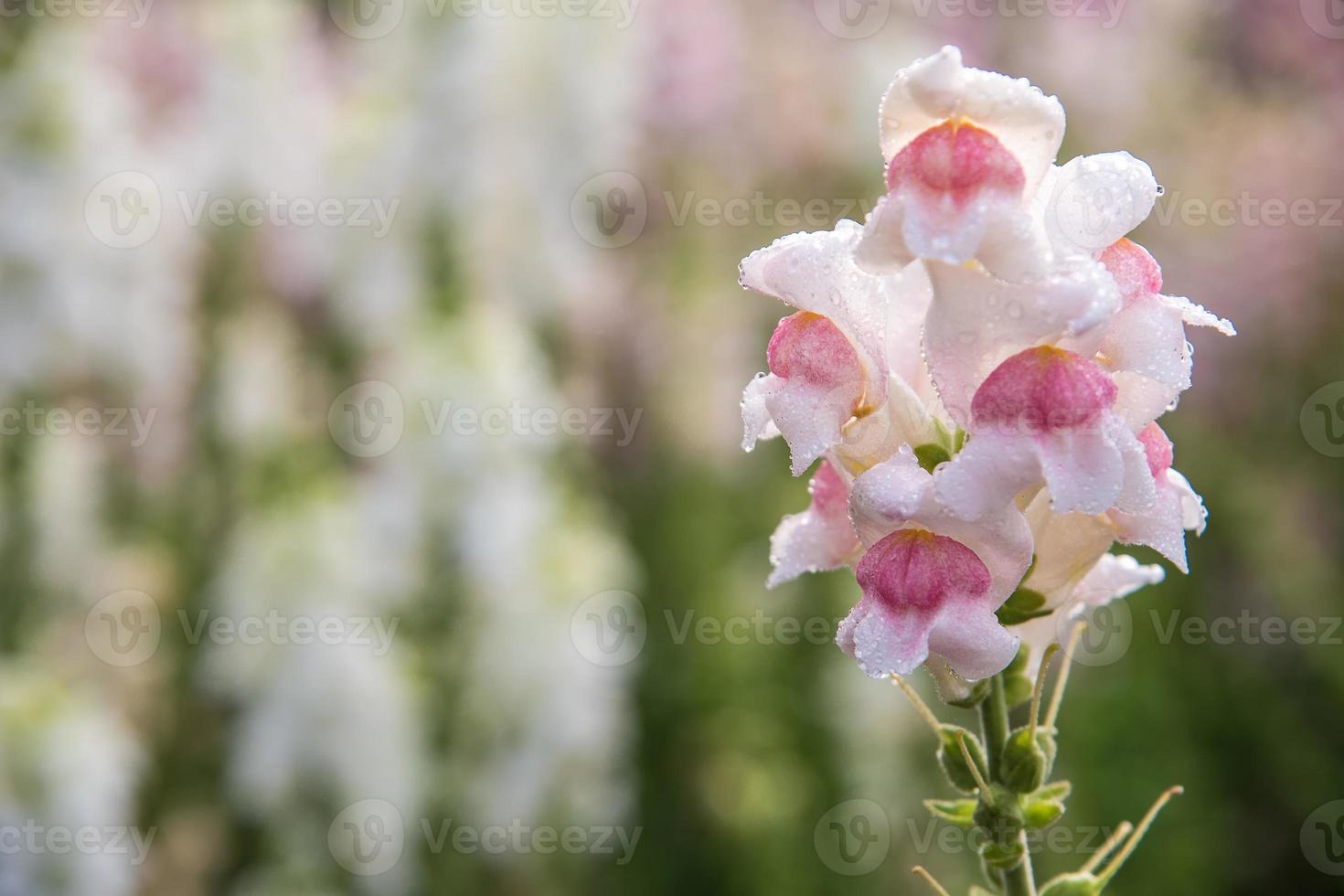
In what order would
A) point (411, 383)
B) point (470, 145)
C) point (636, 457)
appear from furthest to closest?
point (636, 457), point (470, 145), point (411, 383)

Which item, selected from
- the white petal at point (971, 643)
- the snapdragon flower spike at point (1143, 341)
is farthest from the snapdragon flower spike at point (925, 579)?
the snapdragon flower spike at point (1143, 341)

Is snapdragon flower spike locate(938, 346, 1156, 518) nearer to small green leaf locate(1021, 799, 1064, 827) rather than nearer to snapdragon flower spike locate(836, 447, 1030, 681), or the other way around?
snapdragon flower spike locate(836, 447, 1030, 681)

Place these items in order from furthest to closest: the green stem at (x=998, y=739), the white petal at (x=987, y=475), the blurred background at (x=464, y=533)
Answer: the blurred background at (x=464, y=533), the green stem at (x=998, y=739), the white petal at (x=987, y=475)

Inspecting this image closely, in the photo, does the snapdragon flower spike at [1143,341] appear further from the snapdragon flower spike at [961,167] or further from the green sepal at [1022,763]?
the green sepal at [1022,763]

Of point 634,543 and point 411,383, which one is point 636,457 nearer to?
point 634,543

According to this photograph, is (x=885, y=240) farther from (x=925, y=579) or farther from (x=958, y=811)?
(x=958, y=811)

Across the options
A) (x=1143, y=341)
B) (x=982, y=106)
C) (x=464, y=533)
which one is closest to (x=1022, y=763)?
(x=1143, y=341)

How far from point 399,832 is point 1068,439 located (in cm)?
187

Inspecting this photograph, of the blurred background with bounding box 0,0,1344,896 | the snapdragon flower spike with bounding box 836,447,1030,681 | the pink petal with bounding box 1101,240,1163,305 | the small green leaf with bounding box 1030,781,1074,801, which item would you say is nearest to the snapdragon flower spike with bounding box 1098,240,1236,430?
the pink petal with bounding box 1101,240,1163,305

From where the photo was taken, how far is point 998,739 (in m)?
0.71

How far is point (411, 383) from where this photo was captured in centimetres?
239

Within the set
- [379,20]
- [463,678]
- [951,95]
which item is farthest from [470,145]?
[951,95]

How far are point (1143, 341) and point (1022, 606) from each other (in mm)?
165

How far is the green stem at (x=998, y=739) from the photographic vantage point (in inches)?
27.8
